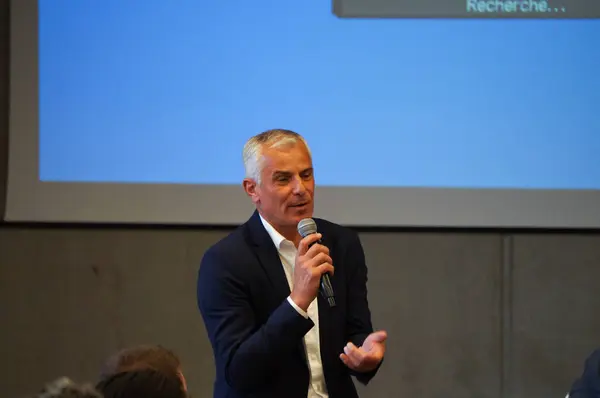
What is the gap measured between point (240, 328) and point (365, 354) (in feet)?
0.93

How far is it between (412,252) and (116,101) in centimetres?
152

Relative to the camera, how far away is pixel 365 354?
157 cm

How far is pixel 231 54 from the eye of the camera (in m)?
3.19

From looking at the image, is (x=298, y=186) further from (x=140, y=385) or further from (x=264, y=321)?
(x=140, y=385)

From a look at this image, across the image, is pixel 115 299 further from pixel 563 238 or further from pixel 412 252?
pixel 563 238

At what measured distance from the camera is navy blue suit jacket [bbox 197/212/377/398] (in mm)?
1537

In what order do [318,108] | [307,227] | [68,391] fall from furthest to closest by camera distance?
[318,108], [307,227], [68,391]

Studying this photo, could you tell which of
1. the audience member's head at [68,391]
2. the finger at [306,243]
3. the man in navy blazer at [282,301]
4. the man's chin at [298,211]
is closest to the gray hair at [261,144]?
the man in navy blazer at [282,301]

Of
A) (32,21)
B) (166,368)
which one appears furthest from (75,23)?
(166,368)

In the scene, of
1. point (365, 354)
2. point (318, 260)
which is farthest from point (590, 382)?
point (318, 260)

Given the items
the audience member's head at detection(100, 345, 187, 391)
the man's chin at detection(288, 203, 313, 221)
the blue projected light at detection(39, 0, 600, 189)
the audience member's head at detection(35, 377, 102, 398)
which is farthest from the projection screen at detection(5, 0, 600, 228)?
the audience member's head at detection(35, 377, 102, 398)

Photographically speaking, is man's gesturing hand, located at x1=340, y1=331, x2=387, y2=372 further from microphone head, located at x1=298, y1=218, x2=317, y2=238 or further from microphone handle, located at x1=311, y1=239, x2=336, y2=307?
microphone head, located at x1=298, y1=218, x2=317, y2=238

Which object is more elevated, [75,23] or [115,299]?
[75,23]

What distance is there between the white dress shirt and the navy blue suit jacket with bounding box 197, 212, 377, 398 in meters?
0.02
